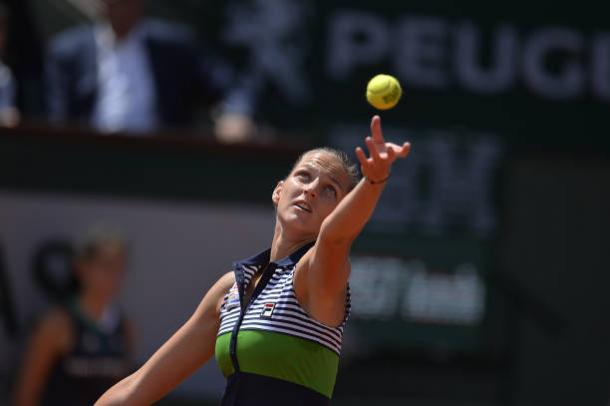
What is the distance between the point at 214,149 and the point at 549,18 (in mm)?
3352

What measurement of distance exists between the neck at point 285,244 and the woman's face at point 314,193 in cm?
2

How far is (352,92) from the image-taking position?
11.1 metres

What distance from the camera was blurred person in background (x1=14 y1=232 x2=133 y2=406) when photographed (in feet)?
26.6

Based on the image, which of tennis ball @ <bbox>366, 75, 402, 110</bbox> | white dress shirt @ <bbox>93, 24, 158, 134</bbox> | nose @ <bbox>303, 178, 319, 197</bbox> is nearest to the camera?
tennis ball @ <bbox>366, 75, 402, 110</bbox>

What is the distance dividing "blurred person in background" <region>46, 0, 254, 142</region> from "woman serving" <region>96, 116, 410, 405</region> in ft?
14.5

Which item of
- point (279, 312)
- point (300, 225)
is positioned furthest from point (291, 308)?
point (300, 225)

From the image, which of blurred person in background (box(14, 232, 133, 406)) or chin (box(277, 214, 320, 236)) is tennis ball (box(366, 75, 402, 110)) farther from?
blurred person in background (box(14, 232, 133, 406))

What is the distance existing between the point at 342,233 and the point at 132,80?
516cm

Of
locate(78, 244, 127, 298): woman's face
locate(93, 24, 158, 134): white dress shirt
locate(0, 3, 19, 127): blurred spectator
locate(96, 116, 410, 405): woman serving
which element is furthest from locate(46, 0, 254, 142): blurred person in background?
locate(96, 116, 410, 405): woman serving

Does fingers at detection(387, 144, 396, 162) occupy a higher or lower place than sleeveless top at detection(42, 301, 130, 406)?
higher

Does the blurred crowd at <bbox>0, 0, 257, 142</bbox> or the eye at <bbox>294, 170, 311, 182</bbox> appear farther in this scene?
the blurred crowd at <bbox>0, 0, 257, 142</bbox>

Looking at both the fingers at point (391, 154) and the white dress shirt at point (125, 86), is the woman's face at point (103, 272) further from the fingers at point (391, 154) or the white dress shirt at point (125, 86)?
the fingers at point (391, 154)

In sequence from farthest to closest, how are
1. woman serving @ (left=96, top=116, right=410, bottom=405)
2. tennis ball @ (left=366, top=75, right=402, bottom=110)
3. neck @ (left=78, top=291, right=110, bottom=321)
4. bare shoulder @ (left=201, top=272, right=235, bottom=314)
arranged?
neck @ (left=78, top=291, right=110, bottom=321) → bare shoulder @ (left=201, top=272, right=235, bottom=314) → woman serving @ (left=96, top=116, right=410, bottom=405) → tennis ball @ (left=366, top=75, right=402, bottom=110)

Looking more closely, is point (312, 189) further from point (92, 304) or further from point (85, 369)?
point (92, 304)
